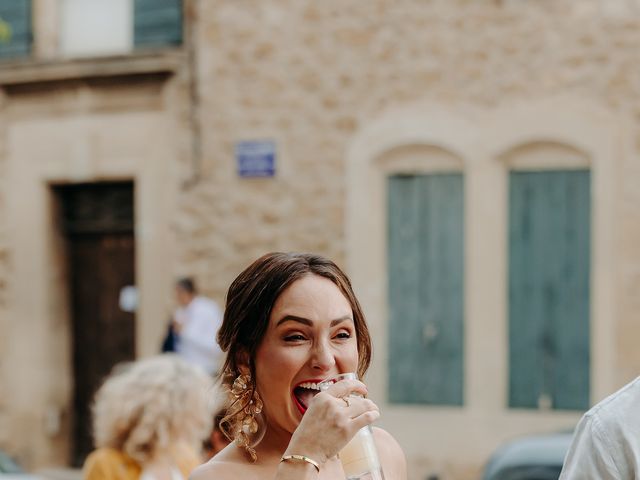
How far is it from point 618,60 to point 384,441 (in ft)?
23.5

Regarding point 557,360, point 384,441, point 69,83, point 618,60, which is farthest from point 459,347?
point 384,441

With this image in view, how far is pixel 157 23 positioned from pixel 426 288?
12.1 feet

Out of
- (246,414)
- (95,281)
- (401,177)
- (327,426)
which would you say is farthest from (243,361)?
(95,281)

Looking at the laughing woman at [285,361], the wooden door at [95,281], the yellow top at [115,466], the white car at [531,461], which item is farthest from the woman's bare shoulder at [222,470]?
the wooden door at [95,281]

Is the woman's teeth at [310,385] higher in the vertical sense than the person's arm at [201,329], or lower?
higher

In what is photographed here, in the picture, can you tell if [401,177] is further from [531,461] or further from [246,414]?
[246,414]

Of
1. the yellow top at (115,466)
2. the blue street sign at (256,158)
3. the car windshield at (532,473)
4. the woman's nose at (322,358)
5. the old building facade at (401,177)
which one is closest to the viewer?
the woman's nose at (322,358)

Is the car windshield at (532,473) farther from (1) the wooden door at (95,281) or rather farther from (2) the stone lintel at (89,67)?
(1) the wooden door at (95,281)

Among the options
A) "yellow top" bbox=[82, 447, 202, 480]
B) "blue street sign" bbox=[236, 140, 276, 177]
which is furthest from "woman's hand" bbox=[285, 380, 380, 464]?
"blue street sign" bbox=[236, 140, 276, 177]

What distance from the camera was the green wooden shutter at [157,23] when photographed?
10578 millimetres

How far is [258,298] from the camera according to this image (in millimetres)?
2256

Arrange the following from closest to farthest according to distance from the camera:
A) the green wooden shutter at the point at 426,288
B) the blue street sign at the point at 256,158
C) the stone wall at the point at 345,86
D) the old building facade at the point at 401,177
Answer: the stone wall at the point at 345,86 < the old building facade at the point at 401,177 < the green wooden shutter at the point at 426,288 < the blue street sign at the point at 256,158

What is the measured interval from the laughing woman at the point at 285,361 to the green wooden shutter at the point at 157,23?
338 inches

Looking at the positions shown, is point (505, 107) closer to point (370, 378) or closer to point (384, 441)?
point (370, 378)
